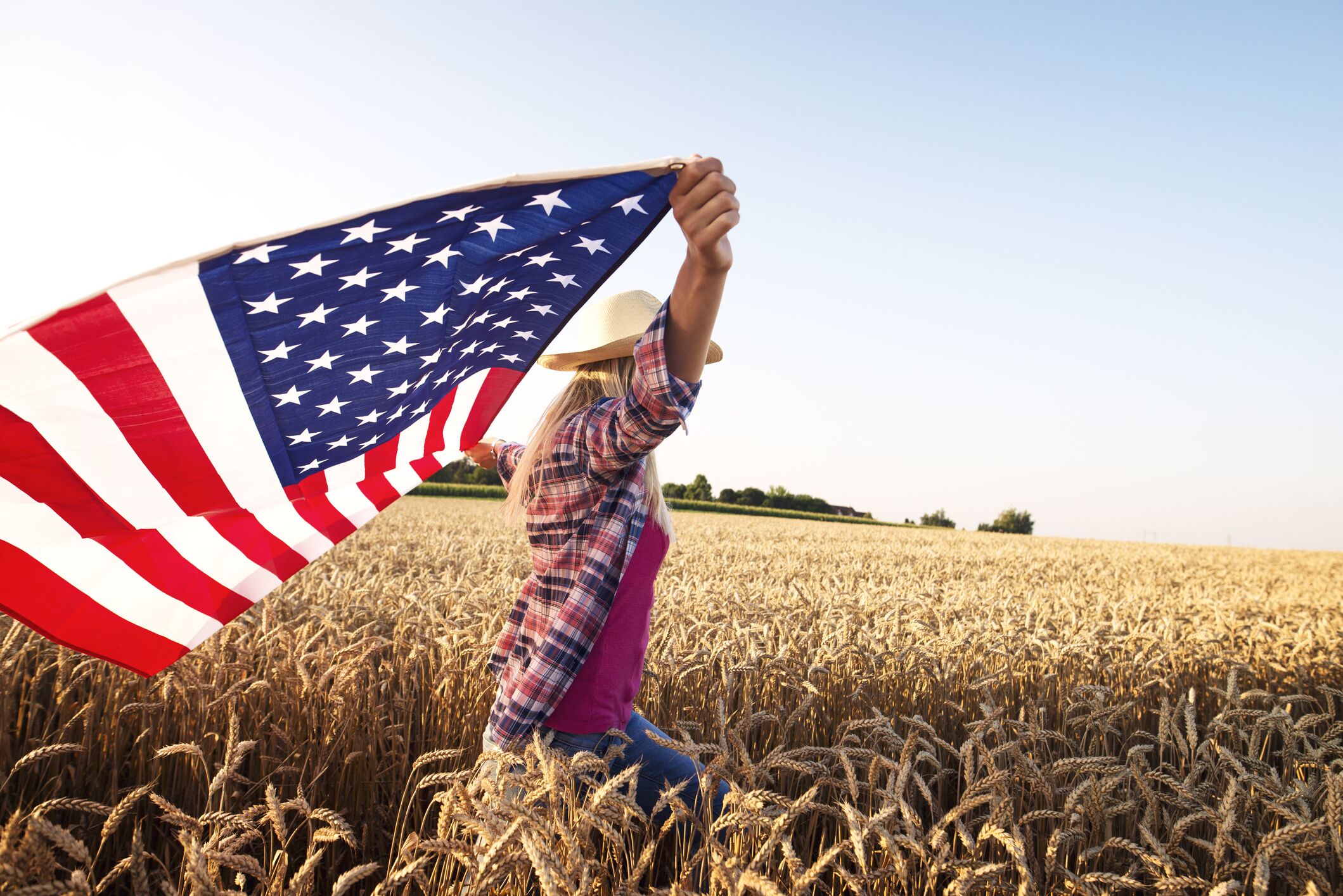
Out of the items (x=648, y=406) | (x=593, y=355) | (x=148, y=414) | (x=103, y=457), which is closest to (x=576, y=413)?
(x=593, y=355)

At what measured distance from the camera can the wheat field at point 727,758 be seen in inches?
62.1

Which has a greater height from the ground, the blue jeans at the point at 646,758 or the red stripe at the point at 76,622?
the red stripe at the point at 76,622

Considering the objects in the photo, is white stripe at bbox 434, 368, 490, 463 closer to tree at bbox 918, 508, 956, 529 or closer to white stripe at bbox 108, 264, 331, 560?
white stripe at bbox 108, 264, 331, 560

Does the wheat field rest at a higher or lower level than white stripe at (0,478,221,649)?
lower

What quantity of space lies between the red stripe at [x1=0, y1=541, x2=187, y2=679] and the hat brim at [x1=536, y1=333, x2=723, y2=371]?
1.72 m

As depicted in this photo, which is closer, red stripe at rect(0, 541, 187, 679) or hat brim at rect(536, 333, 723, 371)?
red stripe at rect(0, 541, 187, 679)

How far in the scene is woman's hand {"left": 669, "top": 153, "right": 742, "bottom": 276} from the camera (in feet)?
5.86

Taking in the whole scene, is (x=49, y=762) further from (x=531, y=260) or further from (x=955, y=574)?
(x=955, y=574)

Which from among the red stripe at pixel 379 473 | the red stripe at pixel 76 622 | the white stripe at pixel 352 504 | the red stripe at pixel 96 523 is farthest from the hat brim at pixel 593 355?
the red stripe at pixel 76 622

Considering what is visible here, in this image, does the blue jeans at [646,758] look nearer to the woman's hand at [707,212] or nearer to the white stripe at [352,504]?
the white stripe at [352,504]

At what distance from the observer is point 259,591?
2.71 meters

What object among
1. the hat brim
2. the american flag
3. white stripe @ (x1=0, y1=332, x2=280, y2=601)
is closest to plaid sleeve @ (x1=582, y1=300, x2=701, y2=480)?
the hat brim

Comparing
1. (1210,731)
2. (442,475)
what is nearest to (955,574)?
(1210,731)

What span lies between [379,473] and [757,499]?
3245 inches
